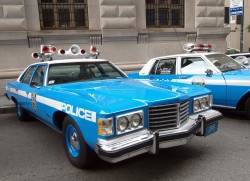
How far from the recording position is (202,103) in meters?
3.98

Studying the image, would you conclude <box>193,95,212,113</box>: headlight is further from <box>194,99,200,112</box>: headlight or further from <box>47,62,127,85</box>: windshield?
<box>47,62,127,85</box>: windshield

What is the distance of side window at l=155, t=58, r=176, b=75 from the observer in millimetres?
6660

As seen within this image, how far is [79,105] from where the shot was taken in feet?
10.9

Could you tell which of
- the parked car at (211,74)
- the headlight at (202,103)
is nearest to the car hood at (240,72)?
the parked car at (211,74)

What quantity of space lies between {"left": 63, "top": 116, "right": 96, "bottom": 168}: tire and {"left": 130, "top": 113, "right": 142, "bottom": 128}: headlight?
26.4 inches

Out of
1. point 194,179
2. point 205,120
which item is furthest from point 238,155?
point 194,179

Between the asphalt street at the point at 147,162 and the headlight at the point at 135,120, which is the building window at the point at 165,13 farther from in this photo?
the headlight at the point at 135,120

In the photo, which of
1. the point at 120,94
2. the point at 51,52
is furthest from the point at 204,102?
the point at 51,52

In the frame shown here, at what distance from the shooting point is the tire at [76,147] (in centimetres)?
334

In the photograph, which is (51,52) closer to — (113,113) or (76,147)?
(76,147)

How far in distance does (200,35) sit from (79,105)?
446 inches

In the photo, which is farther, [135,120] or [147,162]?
[147,162]

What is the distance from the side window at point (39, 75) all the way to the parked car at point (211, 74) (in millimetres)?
2929

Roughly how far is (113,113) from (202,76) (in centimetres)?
371
